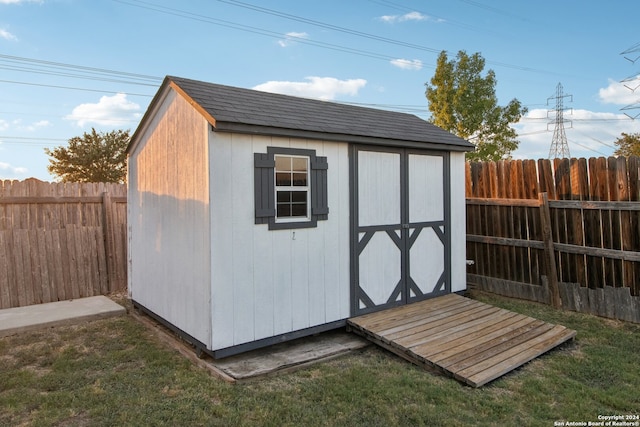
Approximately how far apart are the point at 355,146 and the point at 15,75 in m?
22.2

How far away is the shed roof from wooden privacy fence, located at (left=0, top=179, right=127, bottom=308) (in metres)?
1.88

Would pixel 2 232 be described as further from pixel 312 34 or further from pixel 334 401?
pixel 312 34

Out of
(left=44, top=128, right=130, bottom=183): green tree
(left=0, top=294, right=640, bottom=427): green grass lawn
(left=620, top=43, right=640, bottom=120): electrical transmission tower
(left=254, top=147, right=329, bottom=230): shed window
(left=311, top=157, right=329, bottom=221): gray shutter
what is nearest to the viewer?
(left=0, top=294, right=640, bottom=427): green grass lawn

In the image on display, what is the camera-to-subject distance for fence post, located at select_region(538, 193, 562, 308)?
19.9 feet

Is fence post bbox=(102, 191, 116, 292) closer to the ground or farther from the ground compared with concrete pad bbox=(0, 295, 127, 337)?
farther from the ground

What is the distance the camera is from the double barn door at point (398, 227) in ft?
17.2

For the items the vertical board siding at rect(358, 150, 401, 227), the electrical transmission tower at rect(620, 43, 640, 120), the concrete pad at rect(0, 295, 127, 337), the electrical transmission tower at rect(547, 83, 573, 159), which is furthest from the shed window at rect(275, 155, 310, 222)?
the electrical transmission tower at rect(547, 83, 573, 159)

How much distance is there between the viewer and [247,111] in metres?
4.39

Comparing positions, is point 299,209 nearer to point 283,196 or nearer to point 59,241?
point 283,196

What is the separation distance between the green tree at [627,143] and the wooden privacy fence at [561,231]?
75.8 feet

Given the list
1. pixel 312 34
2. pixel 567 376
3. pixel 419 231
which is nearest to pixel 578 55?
pixel 312 34

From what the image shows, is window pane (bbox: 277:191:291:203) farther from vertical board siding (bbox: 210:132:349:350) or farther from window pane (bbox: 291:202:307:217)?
vertical board siding (bbox: 210:132:349:350)

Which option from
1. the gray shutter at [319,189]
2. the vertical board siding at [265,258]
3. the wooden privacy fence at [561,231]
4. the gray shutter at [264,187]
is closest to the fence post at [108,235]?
the vertical board siding at [265,258]

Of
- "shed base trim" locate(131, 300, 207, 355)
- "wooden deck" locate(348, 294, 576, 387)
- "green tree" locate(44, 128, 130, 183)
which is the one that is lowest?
"wooden deck" locate(348, 294, 576, 387)
